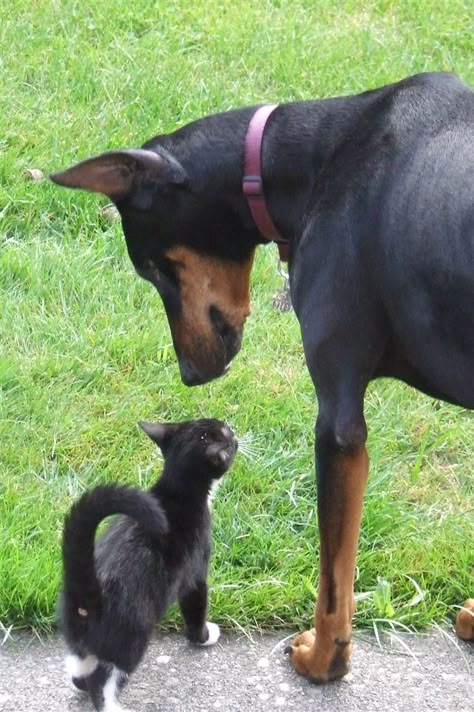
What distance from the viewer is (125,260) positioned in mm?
5551

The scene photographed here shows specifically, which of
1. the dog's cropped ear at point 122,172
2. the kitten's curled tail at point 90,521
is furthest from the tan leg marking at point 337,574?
the dog's cropped ear at point 122,172

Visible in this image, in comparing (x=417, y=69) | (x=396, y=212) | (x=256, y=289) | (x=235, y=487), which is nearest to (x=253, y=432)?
(x=235, y=487)

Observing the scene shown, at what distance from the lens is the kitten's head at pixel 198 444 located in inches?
145

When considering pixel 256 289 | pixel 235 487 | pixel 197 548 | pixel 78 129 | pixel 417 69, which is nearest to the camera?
pixel 197 548

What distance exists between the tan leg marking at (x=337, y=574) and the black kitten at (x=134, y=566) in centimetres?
33

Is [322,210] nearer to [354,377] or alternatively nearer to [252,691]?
[354,377]

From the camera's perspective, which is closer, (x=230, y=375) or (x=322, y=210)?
(x=322, y=210)

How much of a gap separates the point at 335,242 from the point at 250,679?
1.31 meters

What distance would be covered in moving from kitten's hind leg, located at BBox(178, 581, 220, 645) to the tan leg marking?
0.89 ft

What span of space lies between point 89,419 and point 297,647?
1.35 metres

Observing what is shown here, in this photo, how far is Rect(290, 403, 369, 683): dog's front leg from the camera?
3.47m

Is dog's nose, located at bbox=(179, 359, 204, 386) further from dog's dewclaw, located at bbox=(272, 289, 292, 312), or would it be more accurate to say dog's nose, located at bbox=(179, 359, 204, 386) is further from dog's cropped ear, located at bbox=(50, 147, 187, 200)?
dog's dewclaw, located at bbox=(272, 289, 292, 312)

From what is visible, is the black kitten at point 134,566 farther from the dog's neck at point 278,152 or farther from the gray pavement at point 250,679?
the dog's neck at point 278,152

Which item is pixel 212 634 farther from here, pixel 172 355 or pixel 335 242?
pixel 172 355
